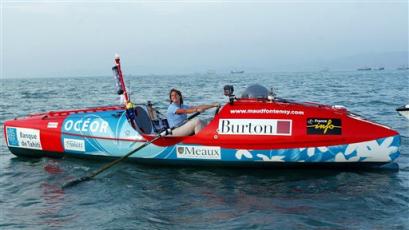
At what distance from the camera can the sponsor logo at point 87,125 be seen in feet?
30.9

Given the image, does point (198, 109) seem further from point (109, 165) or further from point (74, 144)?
point (74, 144)

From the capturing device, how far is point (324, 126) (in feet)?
26.4

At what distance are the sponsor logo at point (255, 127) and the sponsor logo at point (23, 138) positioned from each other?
4.45m

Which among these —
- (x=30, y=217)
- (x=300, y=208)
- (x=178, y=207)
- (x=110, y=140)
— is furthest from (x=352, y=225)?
(x=110, y=140)

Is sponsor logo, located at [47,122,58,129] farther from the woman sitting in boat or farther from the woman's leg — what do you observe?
the woman's leg

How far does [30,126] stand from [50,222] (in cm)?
441

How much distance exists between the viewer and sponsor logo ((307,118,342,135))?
26.2 feet

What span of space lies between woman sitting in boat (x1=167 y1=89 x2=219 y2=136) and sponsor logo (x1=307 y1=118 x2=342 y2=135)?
1791 millimetres

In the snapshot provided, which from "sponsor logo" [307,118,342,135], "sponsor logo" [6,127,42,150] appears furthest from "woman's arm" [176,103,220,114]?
"sponsor logo" [6,127,42,150]

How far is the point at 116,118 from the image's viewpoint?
9.39 meters

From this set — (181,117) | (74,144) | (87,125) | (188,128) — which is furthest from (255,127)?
(74,144)

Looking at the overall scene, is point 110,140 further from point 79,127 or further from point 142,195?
point 142,195

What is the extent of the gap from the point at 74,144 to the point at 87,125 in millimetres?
542

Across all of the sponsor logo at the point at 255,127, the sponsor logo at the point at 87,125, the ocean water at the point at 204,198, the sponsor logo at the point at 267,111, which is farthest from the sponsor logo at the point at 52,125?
the sponsor logo at the point at 267,111
